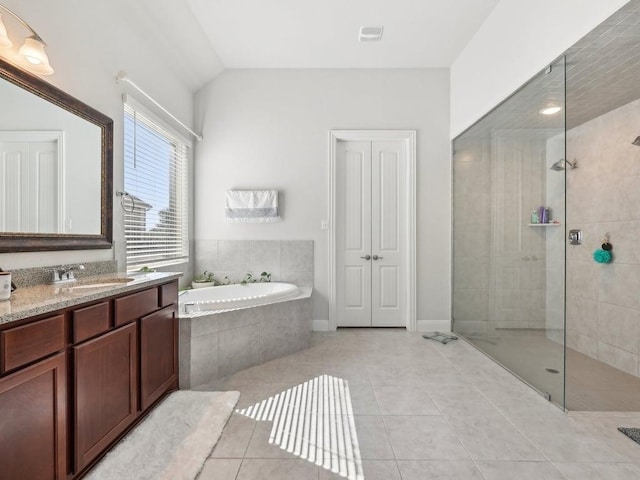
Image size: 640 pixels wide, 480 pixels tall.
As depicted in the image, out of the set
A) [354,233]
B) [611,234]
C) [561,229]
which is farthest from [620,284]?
[354,233]

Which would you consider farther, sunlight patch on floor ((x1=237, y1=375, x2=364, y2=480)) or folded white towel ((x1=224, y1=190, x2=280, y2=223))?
folded white towel ((x1=224, y1=190, x2=280, y2=223))

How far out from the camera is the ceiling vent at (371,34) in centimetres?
301

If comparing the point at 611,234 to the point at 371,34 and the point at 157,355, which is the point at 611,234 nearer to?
the point at 371,34

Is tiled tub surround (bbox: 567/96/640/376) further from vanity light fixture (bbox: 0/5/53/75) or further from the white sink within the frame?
vanity light fixture (bbox: 0/5/53/75)

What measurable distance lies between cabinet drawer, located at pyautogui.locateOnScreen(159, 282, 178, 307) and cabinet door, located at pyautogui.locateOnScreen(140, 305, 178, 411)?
0.13ft

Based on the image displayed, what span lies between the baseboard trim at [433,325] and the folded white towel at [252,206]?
6.74 feet

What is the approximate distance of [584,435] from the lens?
69.7 inches

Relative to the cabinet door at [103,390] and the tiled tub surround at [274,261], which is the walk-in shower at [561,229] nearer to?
the tiled tub surround at [274,261]

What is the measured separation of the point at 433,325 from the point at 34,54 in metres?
3.91

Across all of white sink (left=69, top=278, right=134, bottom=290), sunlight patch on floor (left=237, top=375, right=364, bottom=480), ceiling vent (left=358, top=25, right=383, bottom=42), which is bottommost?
sunlight patch on floor (left=237, top=375, right=364, bottom=480)

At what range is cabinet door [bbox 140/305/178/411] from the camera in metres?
1.86

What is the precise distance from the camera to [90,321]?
1.45 m

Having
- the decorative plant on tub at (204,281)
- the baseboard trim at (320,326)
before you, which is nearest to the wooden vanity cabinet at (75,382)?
the decorative plant on tub at (204,281)

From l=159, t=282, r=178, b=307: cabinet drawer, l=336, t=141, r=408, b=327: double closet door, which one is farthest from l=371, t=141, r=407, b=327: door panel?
l=159, t=282, r=178, b=307: cabinet drawer
